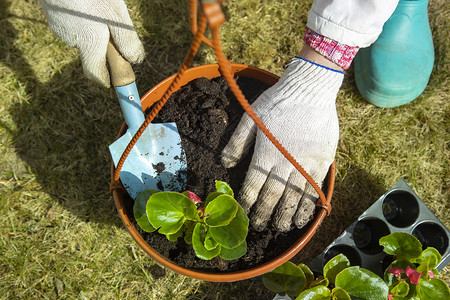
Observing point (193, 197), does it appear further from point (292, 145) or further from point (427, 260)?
point (427, 260)

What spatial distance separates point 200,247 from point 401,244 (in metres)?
0.65

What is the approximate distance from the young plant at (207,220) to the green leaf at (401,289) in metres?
0.50

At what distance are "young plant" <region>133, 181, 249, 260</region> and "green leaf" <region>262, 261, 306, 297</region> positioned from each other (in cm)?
25

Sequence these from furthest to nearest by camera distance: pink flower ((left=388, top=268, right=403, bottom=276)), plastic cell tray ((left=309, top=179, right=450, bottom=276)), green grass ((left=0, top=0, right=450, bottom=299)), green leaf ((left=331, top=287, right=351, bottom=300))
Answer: green grass ((left=0, top=0, right=450, bottom=299)) < plastic cell tray ((left=309, top=179, right=450, bottom=276)) < pink flower ((left=388, top=268, right=403, bottom=276)) < green leaf ((left=331, top=287, right=351, bottom=300))

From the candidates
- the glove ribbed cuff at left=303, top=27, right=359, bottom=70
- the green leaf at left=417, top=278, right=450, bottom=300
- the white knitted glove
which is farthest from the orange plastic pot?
the green leaf at left=417, top=278, right=450, bottom=300

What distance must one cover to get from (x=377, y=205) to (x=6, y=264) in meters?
1.46

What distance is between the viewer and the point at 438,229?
1347 millimetres

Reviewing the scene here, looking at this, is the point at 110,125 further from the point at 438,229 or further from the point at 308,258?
the point at 438,229

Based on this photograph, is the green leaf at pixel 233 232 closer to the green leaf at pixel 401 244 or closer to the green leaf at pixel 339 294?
the green leaf at pixel 339 294

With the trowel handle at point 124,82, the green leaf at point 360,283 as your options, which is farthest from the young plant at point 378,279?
the trowel handle at point 124,82

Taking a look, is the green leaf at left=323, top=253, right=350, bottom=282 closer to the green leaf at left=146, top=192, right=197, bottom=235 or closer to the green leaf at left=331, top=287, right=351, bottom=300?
the green leaf at left=331, top=287, right=351, bottom=300

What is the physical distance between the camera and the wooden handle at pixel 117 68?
39.0 inches

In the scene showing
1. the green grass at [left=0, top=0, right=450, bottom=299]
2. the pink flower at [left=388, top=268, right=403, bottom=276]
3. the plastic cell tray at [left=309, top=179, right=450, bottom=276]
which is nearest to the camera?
the pink flower at [left=388, top=268, right=403, bottom=276]

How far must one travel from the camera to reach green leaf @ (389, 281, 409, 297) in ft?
3.57
